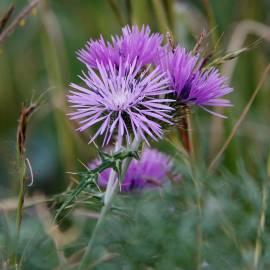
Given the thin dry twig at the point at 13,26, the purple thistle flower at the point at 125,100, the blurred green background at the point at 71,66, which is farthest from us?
the blurred green background at the point at 71,66

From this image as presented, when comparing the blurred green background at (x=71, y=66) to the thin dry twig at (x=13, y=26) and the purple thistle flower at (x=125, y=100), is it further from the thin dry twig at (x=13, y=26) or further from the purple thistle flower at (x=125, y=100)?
the purple thistle flower at (x=125, y=100)

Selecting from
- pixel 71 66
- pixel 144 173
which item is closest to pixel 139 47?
pixel 144 173

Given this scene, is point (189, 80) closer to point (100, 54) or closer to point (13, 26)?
point (100, 54)

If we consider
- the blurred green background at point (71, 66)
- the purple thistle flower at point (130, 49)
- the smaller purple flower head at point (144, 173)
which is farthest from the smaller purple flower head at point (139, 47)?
the blurred green background at point (71, 66)

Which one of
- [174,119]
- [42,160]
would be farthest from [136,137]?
[42,160]

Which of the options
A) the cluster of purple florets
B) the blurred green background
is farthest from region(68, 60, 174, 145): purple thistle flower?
the blurred green background

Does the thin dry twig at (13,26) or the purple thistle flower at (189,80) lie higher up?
the thin dry twig at (13,26)

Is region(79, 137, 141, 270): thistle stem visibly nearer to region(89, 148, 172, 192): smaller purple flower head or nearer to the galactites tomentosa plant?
the galactites tomentosa plant
